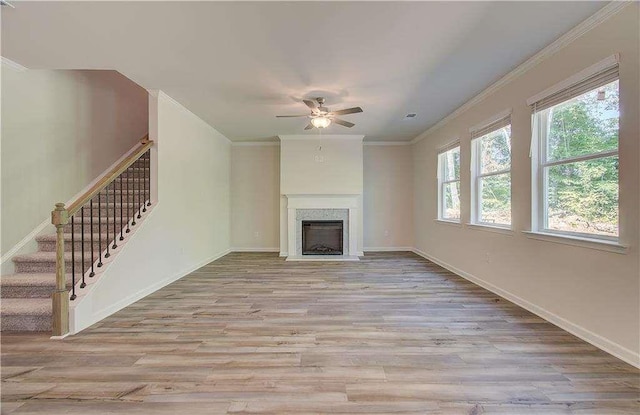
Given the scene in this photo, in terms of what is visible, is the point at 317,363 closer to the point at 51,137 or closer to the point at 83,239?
the point at 83,239

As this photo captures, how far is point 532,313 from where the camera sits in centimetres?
289

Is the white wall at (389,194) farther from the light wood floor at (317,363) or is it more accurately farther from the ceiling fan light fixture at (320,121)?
the light wood floor at (317,363)

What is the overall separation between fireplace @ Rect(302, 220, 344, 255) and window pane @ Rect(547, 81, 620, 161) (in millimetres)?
4050

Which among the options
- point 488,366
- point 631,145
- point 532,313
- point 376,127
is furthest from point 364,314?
point 376,127

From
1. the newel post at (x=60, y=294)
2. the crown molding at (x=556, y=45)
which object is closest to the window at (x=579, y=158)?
the crown molding at (x=556, y=45)

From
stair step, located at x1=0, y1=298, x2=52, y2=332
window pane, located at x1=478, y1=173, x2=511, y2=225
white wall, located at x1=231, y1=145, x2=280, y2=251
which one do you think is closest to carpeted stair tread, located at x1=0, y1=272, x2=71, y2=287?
stair step, located at x1=0, y1=298, x2=52, y2=332

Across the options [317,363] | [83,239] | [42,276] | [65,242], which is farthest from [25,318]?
[317,363]

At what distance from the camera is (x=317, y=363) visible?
204 cm

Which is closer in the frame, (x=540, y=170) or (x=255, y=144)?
(x=540, y=170)

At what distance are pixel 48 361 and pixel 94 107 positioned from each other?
3.71m

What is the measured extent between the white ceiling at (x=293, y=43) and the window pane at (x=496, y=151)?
2.14 feet

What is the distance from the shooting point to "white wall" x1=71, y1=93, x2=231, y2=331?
2967mm

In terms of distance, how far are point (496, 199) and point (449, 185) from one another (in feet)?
4.98

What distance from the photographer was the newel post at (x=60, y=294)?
243 centimetres
